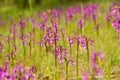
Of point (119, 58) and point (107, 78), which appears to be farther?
point (119, 58)

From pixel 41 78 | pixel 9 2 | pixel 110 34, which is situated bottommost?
pixel 41 78

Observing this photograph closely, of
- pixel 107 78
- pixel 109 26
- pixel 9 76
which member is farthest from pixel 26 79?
pixel 109 26

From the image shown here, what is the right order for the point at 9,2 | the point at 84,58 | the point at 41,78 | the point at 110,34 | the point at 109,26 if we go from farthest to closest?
the point at 9,2
the point at 109,26
the point at 110,34
the point at 84,58
the point at 41,78

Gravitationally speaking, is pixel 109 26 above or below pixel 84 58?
above

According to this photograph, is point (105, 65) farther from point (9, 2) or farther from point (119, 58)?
point (9, 2)

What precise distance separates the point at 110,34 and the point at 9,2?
23.5 metres

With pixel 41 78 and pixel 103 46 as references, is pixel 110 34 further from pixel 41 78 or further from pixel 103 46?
pixel 41 78

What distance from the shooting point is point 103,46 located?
21.6 ft

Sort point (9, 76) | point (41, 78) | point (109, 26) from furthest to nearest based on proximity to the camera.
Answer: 1. point (109, 26)
2. point (41, 78)
3. point (9, 76)

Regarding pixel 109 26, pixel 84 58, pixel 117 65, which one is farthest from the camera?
pixel 109 26

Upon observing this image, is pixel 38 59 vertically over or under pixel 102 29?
under

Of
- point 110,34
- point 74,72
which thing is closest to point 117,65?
point 74,72

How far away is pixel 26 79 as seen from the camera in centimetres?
310

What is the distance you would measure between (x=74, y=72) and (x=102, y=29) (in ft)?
13.8
